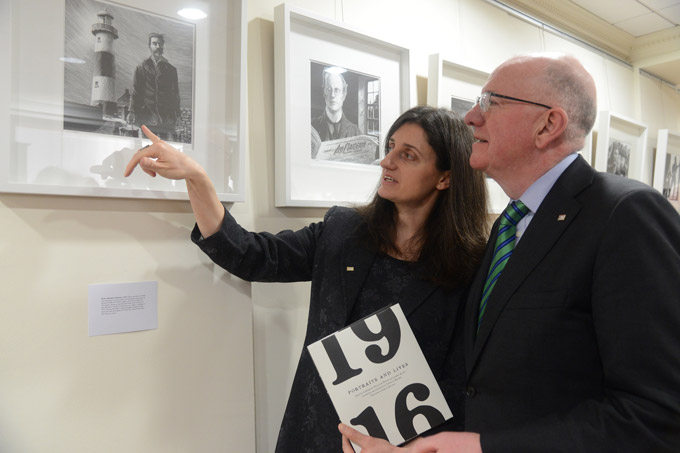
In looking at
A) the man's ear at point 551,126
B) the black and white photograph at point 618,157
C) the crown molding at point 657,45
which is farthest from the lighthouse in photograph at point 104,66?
the crown molding at point 657,45

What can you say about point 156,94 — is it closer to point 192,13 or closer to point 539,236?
point 192,13

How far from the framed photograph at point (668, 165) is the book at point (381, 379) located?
2992mm

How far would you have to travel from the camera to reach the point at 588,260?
92 cm

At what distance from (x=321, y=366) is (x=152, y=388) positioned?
466 millimetres

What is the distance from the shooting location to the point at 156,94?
123cm

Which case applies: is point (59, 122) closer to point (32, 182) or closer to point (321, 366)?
point (32, 182)

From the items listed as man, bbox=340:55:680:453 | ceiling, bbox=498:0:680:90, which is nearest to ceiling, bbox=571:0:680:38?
ceiling, bbox=498:0:680:90

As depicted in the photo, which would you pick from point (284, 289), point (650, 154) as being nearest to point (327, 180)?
point (284, 289)

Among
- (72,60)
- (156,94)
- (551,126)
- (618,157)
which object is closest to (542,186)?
(551,126)

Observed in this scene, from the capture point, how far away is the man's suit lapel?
1.00m

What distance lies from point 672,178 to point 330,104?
3129 mm

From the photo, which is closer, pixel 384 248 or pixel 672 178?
pixel 384 248

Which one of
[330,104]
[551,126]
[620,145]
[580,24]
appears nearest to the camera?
[551,126]

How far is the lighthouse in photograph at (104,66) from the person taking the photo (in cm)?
113
